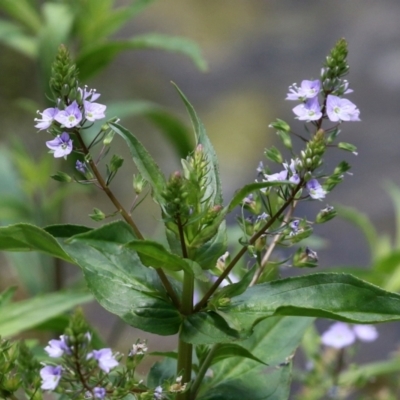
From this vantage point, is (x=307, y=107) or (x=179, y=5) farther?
(x=179, y=5)

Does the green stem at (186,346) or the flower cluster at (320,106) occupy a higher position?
the flower cluster at (320,106)

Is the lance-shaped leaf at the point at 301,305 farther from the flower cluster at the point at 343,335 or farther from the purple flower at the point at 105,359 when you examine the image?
the flower cluster at the point at 343,335

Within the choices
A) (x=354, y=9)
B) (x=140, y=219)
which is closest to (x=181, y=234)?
(x=140, y=219)

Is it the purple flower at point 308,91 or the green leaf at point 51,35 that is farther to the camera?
the green leaf at point 51,35

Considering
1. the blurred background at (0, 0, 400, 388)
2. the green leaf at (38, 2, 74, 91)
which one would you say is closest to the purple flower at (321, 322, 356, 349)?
the green leaf at (38, 2, 74, 91)

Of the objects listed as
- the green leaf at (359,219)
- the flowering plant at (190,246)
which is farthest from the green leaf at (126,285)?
the green leaf at (359,219)

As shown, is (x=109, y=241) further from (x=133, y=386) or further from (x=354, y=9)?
(x=354, y=9)
